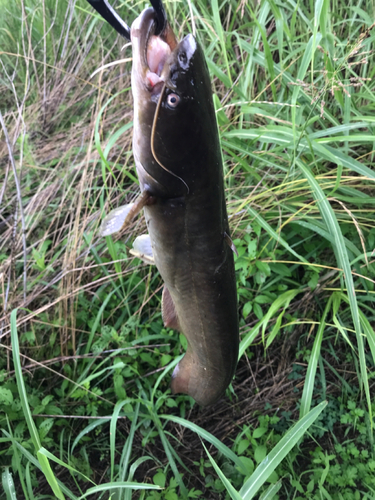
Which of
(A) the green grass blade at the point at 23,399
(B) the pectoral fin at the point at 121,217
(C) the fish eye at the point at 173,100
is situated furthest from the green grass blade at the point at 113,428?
(C) the fish eye at the point at 173,100

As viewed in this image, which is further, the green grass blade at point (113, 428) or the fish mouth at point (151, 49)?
the green grass blade at point (113, 428)

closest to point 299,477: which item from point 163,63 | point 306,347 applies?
point 306,347

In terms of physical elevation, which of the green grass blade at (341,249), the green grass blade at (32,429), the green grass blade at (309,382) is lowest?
the green grass blade at (309,382)

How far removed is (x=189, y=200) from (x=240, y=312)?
1118 millimetres

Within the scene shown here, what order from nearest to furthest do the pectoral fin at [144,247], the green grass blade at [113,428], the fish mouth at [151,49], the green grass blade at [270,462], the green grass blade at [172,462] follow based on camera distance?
the fish mouth at [151,49] → the green grass blade at [270,462] → the pectoral fin at [144,247] → the green grass blade at [113,428] → the green grass blade at [172,462]

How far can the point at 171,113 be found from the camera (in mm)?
823

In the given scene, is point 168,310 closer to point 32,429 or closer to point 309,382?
point 32,429

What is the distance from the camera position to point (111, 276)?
1814mm

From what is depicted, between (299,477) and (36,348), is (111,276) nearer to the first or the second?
(36,348)

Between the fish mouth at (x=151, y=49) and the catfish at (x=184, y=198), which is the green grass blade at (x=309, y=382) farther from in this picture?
the fish mouth at (x=151, y=49)

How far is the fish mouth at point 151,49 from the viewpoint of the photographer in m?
0.74

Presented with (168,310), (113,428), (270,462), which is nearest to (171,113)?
(168,310)

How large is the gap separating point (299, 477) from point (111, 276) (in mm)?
1451

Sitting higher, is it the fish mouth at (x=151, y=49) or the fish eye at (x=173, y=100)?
the fish mouth at (x=151, y=49)
